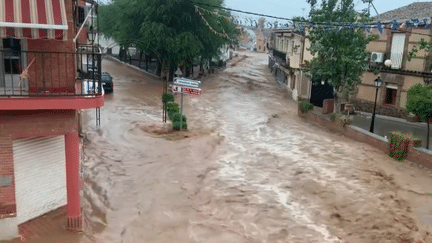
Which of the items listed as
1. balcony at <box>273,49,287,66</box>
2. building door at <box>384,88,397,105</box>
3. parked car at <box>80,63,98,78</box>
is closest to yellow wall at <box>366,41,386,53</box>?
building door at <box>384,88,397,105</box>

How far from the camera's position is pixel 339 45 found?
22.6m

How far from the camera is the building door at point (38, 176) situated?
28.7ft

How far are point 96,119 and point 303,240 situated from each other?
13762 mm

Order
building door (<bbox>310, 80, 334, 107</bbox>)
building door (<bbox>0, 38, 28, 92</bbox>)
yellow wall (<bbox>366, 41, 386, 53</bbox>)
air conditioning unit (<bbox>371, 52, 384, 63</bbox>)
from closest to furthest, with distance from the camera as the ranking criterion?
building door (<bbox>0, 38, 28, 92</bbox>) → air conditioning unit (<bbox>371, 52, 384, 63</bbox>) → yellow wall (<bbox>366, 41, 386, 53</bbox>) → building door (<bbox>310, 80, 334, 107</bbox>)

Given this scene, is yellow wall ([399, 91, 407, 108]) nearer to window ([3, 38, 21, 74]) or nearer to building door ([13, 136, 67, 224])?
building door ([13, 136, 67, 224])

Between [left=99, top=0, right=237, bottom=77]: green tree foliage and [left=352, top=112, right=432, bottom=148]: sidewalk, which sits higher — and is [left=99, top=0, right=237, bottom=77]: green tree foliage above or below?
above

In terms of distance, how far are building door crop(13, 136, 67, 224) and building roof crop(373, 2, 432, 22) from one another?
72.7ft

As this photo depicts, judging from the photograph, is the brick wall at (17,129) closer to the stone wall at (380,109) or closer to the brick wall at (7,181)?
the brick wall at (7,181)

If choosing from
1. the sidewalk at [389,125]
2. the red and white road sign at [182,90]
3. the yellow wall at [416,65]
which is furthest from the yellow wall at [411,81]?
the red and white road sign at [182,90]

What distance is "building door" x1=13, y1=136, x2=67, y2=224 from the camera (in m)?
8.76

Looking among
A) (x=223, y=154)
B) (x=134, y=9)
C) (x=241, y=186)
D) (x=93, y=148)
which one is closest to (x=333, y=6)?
(x=223, y=154)

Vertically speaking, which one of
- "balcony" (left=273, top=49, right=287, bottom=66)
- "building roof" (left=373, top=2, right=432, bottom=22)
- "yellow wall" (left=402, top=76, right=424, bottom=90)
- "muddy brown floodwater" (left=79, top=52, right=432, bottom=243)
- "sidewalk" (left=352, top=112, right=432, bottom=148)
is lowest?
"muddy brown floodwater" (left=79, top=52, right=432, bottom=243)

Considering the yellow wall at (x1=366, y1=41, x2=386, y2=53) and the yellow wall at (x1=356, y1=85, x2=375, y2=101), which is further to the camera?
the yellow wall at (x1=356, y1=85, x2=375, y2=101)

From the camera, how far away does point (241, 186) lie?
14008mm
